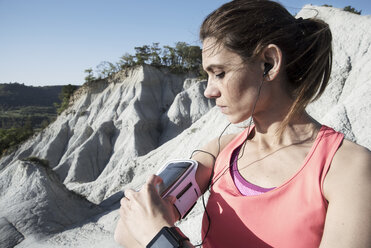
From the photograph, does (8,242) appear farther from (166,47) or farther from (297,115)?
(166,47)

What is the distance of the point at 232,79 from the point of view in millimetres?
1302

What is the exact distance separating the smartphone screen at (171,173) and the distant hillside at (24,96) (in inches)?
3810

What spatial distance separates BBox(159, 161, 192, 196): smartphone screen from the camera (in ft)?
4.31

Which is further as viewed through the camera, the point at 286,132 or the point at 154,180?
the point at 286,132

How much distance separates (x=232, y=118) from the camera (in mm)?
1400

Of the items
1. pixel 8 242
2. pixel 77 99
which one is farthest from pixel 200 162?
pixel 77 99

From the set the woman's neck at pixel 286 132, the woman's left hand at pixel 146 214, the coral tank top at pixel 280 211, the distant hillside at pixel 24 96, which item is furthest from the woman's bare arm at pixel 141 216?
the distant hillside at pixel 24 96

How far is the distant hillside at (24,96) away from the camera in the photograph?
8506cm

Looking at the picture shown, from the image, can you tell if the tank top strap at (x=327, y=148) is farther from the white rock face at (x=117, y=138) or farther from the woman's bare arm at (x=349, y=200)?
the white rock face at (x=117, y=138)

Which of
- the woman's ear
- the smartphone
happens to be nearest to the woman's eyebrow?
the woman's ear

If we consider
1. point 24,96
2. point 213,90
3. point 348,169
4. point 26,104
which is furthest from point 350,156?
point 24,96

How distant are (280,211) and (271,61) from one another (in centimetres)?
71

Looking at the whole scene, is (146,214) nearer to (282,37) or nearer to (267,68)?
(267,68)

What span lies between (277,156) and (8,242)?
31.6 ft
